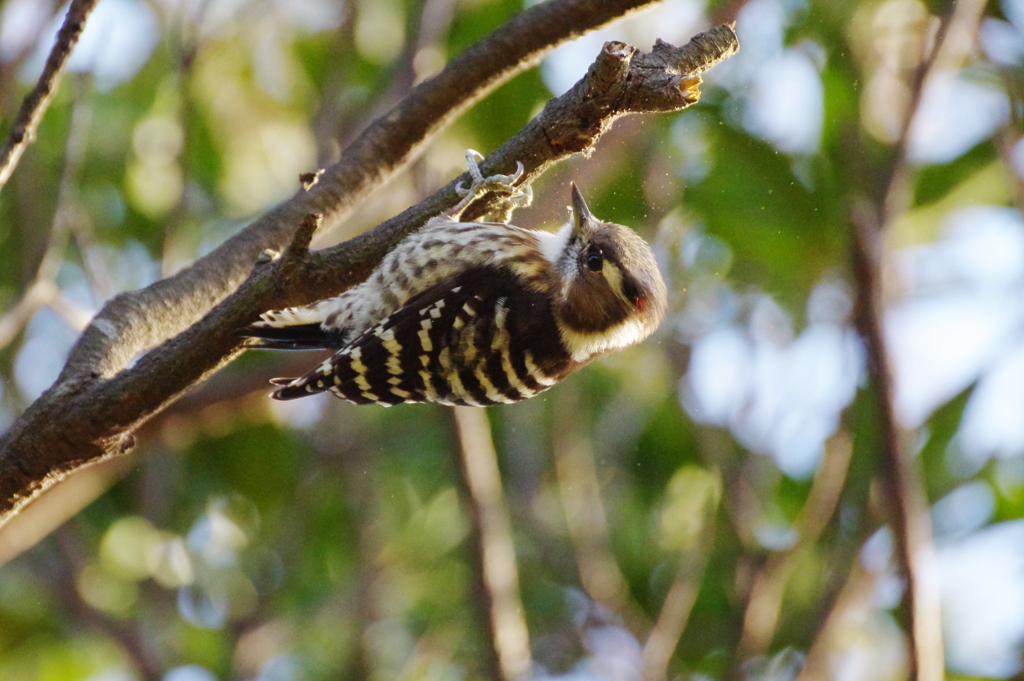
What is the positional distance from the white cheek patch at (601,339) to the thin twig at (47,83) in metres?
1.59

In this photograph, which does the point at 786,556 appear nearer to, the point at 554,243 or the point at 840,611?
the point at 840,611

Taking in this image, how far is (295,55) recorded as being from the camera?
572 centimetres

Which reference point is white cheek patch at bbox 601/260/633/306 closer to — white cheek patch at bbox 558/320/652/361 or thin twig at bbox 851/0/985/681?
white cheek patch at bbox 558/320/652/361

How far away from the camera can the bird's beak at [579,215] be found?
10.8 feet

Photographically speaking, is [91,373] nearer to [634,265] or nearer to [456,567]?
[634,265]

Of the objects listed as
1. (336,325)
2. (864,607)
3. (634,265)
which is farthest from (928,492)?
(336,325)

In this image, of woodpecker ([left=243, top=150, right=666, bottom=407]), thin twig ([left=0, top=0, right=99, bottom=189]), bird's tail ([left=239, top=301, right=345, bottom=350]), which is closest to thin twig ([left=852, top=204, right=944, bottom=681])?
woodpecker ([left=243, top=150, right=666, bottom=407])

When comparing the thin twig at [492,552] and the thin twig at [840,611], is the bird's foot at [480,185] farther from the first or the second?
the thin twig at [840,611]

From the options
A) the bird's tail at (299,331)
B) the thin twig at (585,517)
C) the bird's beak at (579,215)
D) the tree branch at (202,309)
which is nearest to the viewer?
the tree branch at (202,309)

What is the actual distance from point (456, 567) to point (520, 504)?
916 mm

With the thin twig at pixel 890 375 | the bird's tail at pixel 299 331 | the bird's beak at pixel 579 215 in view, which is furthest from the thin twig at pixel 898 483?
the bird's tail at pixel 299 331

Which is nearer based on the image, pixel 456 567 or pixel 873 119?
pixel 873 119

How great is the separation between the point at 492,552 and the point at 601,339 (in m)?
0.96

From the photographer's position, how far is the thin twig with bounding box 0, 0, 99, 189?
7.16 ft
